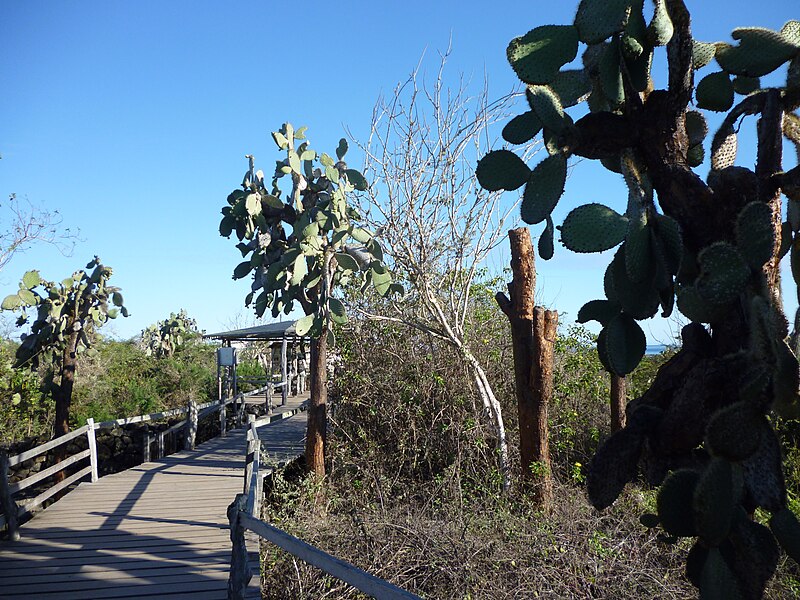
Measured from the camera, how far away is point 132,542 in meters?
6.73

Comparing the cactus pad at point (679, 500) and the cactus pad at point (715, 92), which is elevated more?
the cactus pad at point (715, 92)

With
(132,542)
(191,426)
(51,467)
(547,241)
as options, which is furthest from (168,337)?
(547,241)

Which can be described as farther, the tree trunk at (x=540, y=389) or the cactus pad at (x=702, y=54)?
the tree trunk at (x=540, y=389)

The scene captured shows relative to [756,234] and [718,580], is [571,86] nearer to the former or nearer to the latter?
[756,234]

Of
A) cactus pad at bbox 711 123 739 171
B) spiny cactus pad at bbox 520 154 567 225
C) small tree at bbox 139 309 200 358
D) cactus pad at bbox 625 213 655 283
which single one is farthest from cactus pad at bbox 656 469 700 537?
small tree at bbox 139 309 200 358

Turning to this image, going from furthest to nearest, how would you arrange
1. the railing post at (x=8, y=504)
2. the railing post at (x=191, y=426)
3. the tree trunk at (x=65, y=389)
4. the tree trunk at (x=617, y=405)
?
1. the railing post at (x=191, y=426)
2. the tree trunk at (x=65, y=389)
3. the tree trunk at (x=617, y=405)
4. the railing post at (x=8, y=504)

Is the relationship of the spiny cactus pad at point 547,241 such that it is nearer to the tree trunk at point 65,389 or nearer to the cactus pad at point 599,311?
the cactus pad at point 599,311

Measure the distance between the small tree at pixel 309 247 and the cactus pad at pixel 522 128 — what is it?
599 cm

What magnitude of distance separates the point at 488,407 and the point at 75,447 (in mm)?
9431

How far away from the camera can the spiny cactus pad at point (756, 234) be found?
1.50m

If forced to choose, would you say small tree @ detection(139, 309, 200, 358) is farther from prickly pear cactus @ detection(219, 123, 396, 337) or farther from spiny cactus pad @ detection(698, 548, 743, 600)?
spiny cactus pad @ detection(698, 548, 743, 600)

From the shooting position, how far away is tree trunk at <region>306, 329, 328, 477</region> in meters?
8.38

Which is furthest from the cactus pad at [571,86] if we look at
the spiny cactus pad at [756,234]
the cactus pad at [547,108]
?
the spiny cactus pad at [756,234]

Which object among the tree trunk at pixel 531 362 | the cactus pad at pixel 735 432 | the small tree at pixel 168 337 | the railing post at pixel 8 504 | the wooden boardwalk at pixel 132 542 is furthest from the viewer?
the small tree at pixel 168 337
